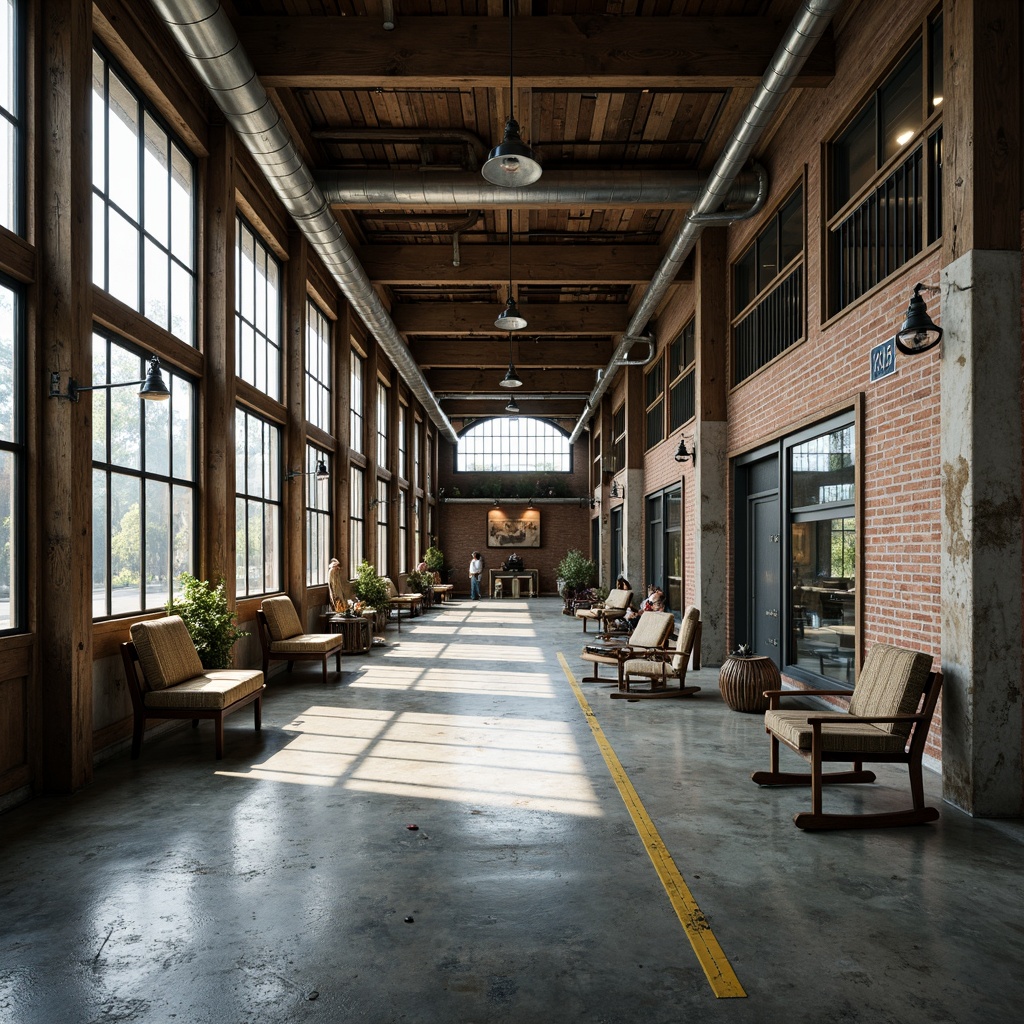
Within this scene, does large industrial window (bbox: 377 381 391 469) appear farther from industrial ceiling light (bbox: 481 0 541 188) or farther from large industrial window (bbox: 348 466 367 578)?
industrial ceiling light (bbox: 481 0 541 188)

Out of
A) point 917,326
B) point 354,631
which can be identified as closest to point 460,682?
point 354,631

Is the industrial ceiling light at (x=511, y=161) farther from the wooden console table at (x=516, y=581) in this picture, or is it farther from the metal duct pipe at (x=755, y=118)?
the wooden console table at (x=516, y=581)

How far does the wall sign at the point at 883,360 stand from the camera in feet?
19.5

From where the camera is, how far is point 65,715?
5051 millimetres

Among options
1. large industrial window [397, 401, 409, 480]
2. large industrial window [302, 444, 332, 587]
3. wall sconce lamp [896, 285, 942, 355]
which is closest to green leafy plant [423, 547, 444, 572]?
large industrial window [397, 401, 409, 480]

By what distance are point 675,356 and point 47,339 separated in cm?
1093

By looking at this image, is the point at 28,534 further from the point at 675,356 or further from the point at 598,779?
the point at 675,356

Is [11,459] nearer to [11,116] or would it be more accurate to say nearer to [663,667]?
[11,116]

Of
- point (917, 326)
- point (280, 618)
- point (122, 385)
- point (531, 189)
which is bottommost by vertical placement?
point (280, 618)

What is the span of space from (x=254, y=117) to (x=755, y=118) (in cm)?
431

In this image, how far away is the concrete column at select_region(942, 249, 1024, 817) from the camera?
14.8 feet

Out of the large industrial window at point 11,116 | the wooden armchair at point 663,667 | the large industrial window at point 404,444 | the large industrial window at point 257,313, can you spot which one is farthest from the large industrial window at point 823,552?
the large industrial window at point 404,444

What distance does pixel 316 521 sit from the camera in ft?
41.0

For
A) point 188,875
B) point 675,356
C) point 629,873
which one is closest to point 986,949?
point 629,873
